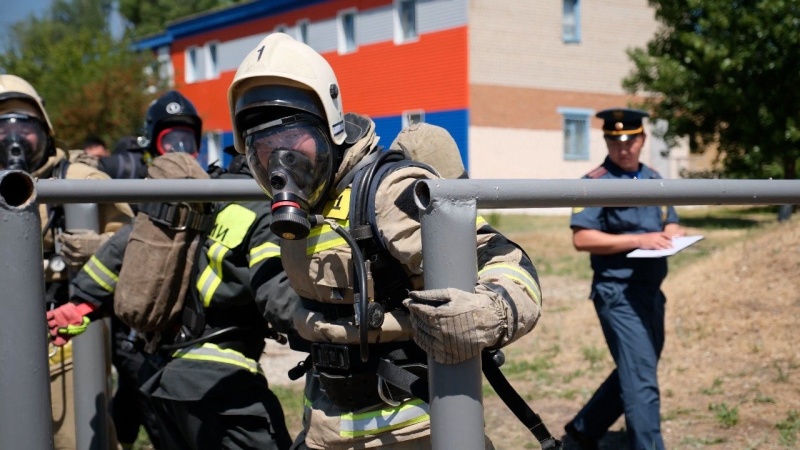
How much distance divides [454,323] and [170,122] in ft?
9.84

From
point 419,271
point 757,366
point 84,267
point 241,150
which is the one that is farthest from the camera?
point 757,366

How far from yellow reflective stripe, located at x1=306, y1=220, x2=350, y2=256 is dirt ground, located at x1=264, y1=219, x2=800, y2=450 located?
10.8 ft

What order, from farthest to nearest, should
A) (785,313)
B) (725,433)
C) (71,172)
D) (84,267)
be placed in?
(785,313) → (725,433) → (71,172) → (84,267)

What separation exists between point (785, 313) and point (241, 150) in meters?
6.07

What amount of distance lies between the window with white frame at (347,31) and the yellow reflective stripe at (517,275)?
27.5m

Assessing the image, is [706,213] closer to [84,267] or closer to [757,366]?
[757,366]

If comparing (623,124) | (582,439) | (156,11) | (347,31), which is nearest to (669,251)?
(623,124)

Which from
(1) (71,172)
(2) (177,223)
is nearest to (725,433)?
(2) (177,223)

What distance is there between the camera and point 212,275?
363cm

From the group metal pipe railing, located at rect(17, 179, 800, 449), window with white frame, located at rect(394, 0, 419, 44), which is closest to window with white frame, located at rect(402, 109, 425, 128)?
window with white frame, located at rect(394, 0, 419, 44)

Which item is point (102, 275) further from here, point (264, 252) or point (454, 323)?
point (454, 323)

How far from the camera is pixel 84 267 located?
395cm

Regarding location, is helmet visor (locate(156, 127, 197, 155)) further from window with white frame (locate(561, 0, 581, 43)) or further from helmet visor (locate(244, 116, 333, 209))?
window with white frame (locate(561, 0, 581, 43))

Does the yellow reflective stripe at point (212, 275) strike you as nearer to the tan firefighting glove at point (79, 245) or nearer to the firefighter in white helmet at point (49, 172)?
the tan firefighting glove at point (79, 245)
